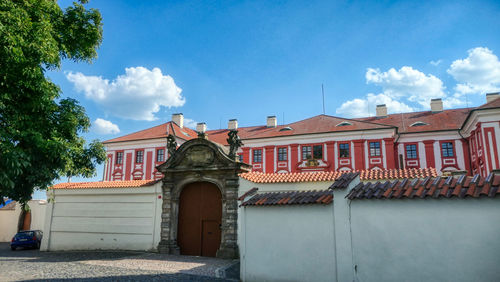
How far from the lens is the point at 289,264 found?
8.21 meters

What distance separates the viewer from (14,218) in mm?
25594

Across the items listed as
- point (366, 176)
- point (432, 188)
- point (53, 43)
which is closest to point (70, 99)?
point (53, 43)

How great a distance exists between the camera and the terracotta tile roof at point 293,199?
8.12 meters

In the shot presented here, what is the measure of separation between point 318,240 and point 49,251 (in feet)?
46.7

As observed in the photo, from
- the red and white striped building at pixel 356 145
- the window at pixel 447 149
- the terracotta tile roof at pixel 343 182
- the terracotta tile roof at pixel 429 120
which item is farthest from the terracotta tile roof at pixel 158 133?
the terracotta tile roof at pixel 343 182

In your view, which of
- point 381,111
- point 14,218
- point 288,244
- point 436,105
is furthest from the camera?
point 381,111

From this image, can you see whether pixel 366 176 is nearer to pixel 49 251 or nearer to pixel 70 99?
pixel 70 99

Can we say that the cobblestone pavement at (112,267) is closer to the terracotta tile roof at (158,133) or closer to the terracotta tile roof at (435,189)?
the terracotta tile roof at (435,189)

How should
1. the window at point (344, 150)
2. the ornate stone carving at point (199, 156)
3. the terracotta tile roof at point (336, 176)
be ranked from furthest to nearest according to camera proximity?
the window at point (344, 150), the ornate stone carving at point (199, 156), the terracotta tile roof at point (336, 176)

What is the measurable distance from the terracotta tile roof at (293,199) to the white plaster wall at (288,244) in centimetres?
15

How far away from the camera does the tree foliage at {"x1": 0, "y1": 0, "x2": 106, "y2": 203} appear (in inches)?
290

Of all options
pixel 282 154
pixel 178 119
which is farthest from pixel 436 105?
pixel 178 119

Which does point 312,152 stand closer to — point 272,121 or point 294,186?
point 272,121

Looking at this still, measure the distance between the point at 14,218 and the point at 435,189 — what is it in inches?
1131
